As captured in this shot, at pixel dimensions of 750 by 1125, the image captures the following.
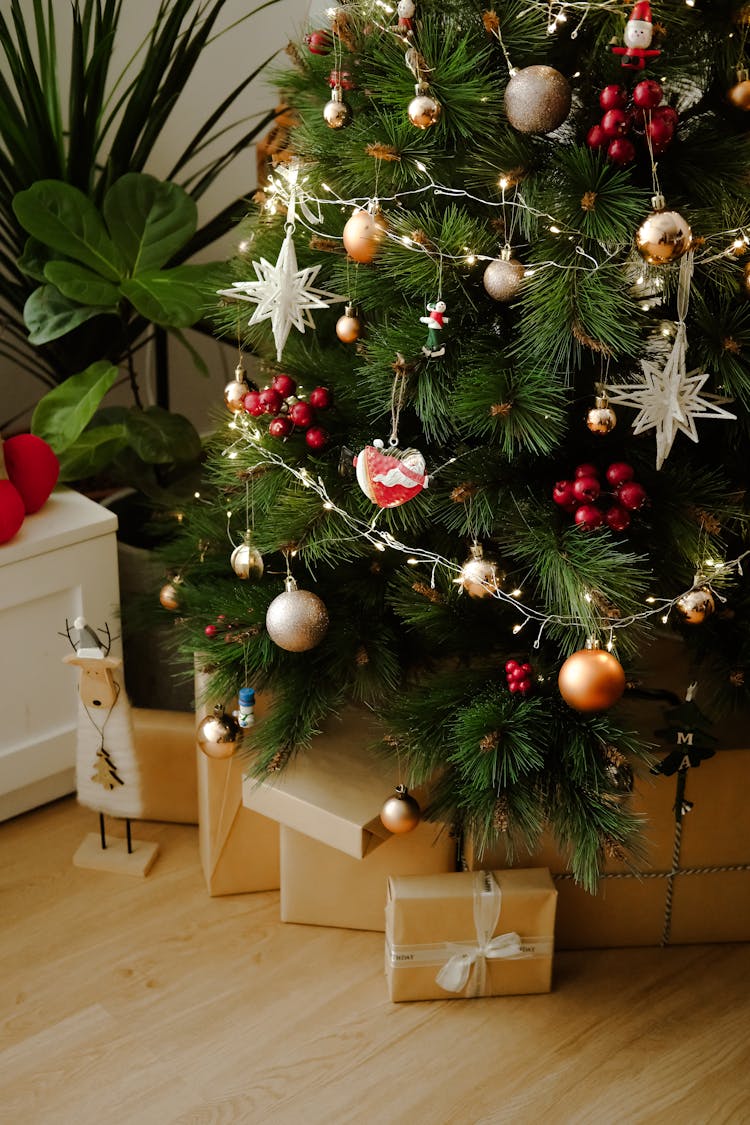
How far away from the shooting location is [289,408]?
3.86 ft

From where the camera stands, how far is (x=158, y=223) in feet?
4.87

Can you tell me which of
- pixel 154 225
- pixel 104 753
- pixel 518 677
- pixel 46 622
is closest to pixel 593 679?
pixel 518 677

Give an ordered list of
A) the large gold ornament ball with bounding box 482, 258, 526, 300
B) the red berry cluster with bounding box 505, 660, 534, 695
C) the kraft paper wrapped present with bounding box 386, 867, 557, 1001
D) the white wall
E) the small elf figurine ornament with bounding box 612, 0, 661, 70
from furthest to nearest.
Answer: the white wall, the kraft paper wrapped present with bounding box 386, 867, 557, 1001, the red berry cluster with bounding box 505, 660, 534, 695, the large gold ornament ball with bounding box 482, 258, 526, 300, the small elf figurine ornament with bounding box 612, 0, 661, 70

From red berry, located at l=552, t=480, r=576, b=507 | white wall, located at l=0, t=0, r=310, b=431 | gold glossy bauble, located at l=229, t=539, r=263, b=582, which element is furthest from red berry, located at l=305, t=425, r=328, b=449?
white wall, located at l=0, t=0, r=310, b=431

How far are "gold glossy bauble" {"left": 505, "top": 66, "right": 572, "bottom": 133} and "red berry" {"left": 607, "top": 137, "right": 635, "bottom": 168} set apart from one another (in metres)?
0.04

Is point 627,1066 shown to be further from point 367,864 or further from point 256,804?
point 256,804

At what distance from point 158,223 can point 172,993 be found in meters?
0.90

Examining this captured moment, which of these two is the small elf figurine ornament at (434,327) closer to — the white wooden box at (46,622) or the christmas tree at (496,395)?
the christmas tree at (496,395)

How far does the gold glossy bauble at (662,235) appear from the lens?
0.88m

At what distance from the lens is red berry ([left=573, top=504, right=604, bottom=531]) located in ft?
3.36

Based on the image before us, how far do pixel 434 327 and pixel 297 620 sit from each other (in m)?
0.31

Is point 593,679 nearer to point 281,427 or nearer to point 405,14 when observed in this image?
point 281,427

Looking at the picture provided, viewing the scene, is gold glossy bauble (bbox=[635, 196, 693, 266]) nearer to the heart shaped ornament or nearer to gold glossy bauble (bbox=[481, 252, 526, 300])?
gold glossy bauble (bbox=[481, 252, 526, 300])

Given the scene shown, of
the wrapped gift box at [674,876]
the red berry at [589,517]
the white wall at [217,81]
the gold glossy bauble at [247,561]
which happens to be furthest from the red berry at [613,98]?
the white wall at [217,81]
